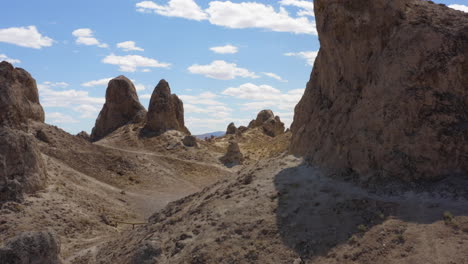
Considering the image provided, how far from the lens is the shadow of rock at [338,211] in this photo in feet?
30.6

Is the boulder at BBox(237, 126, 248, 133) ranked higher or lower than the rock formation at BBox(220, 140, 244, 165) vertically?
higher

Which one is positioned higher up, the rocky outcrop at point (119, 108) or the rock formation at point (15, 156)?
the rocky outcrop at point (119, 108)

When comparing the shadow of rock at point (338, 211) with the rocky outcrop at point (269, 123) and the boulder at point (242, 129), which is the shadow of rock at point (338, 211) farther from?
the boulder at point (242, 129)

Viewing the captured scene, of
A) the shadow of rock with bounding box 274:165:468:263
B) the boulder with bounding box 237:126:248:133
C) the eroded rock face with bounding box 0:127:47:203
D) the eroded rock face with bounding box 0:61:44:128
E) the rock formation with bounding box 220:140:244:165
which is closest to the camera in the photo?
the shadow of rock with bounding box 274:165:468:263

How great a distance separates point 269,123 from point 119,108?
18.3 metres

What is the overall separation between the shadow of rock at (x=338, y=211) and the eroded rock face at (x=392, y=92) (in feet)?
2.18

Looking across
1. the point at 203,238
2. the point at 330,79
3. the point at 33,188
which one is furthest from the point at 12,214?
the point at 330,79

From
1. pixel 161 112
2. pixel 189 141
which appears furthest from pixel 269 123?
pixel 161 112

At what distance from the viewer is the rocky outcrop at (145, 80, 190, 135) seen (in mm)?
39688

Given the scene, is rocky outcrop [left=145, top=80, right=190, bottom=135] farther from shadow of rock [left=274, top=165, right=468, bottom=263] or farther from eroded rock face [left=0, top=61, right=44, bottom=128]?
shadow of rock [left=274, top=165, right=468, bottom=263]

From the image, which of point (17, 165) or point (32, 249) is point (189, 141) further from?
point (32, 249)

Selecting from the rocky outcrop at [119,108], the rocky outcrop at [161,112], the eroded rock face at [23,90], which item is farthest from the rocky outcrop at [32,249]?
the rocky outcrop at [119,108]

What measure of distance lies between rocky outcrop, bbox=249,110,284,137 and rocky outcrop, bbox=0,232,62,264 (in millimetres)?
44188

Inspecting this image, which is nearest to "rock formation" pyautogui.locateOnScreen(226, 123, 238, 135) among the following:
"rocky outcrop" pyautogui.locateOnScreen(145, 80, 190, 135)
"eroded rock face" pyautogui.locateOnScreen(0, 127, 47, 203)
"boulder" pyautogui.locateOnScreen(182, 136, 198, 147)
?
"rocky outcrop" pyautogui.locateOnScreen(145, 80, 190, 135)
